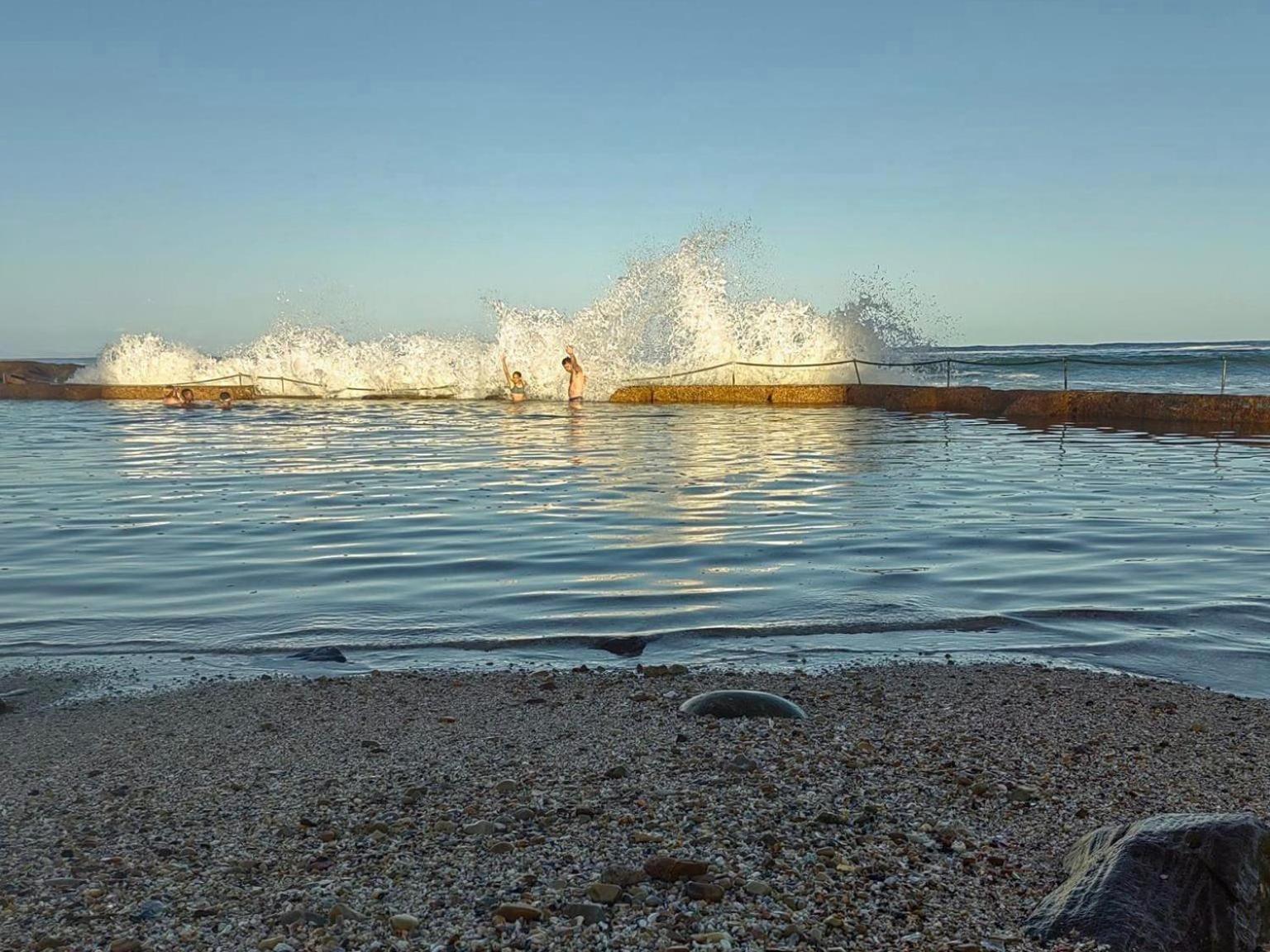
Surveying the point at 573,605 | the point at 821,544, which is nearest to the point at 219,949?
the point at 573,605

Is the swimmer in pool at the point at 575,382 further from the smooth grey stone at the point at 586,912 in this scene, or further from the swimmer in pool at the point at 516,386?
the smooth grey stone at the point at 586,912

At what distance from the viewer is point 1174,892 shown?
2.62 metres

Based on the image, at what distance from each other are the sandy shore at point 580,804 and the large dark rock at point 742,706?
0.08 meters

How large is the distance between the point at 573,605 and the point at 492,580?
95 cm

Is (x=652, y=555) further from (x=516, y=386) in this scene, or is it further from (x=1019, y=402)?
(x=516, y=386)

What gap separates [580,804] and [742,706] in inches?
44.7

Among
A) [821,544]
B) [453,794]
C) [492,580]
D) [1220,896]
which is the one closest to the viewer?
[1220,896]

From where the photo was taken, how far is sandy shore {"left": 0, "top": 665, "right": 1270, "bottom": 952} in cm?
275

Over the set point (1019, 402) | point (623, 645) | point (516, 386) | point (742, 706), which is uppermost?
point (516, 386)

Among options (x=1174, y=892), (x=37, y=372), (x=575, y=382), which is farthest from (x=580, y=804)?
(x=37, y=372)

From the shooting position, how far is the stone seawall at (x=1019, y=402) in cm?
2095

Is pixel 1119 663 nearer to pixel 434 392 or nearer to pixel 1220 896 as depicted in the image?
pixel 1220 896

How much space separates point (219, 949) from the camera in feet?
8.62

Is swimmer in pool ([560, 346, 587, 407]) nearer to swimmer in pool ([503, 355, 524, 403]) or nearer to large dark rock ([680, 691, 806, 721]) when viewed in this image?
swimmer in pool ([503, 355, 524, 403])
